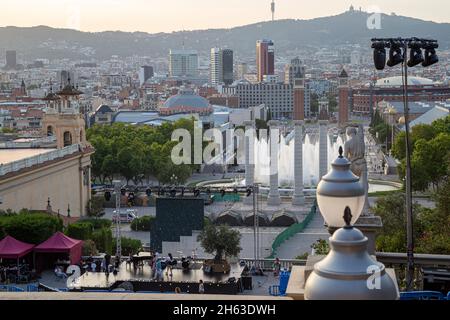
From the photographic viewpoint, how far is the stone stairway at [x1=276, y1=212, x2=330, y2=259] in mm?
23005

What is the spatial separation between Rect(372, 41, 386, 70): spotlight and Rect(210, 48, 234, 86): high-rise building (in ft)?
528

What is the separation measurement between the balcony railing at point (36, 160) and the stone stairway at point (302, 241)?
23.9ft

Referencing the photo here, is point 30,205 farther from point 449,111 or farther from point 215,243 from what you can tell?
point 449,111

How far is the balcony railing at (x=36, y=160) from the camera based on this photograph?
70.0ft

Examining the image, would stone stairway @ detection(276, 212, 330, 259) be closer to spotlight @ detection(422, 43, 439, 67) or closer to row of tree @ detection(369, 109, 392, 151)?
spotlight @ detection(422, 43, 439, 67)

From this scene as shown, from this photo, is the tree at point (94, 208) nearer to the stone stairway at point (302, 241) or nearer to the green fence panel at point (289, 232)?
the green fence panel at point (289, 232)

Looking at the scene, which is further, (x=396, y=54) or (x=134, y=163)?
(x=134, y=163)

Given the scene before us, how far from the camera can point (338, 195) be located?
335 centimetres

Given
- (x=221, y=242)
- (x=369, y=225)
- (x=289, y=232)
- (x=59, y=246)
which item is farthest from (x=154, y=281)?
(x=369, y=225)

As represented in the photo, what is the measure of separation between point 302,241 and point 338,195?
22064 millimetres

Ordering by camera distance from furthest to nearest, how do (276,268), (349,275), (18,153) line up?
(18,153) < (276,268) < (349,275)

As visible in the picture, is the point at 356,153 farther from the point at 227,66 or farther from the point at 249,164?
the point at 227,66

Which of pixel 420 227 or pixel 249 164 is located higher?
pixel 420 227

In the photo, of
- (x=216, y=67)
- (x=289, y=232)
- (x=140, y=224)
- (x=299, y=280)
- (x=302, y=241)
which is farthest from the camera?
(x=216, y=67)
